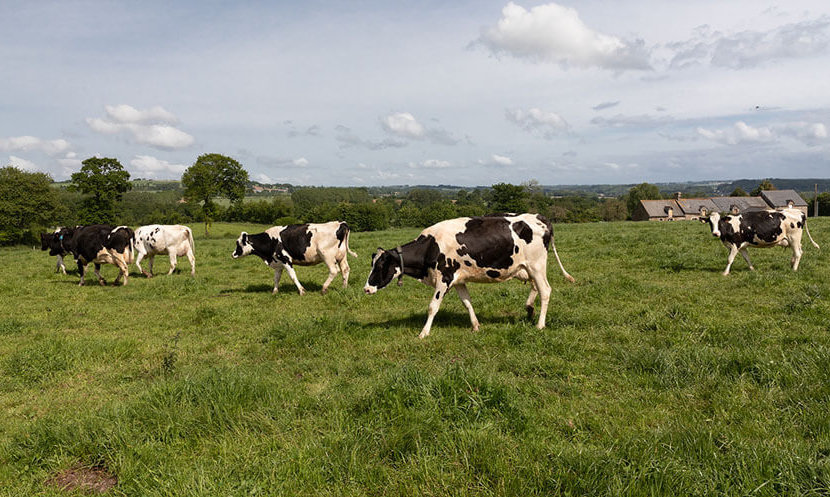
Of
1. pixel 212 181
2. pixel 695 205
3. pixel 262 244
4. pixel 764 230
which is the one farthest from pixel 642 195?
pixel 262 244

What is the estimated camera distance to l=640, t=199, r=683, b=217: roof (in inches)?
3826

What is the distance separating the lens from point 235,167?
60.4 meters

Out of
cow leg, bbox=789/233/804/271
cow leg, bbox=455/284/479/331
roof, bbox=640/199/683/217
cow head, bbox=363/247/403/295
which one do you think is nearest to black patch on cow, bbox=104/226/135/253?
cow head, bbox=363/247/403/295

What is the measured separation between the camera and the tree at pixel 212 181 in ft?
188

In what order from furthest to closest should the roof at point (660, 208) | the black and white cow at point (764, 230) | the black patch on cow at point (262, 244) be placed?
1. the roof at point (660, 208)
2. the black patch on cow at point (262, 244)
3. the black and white cow at point (764, 230)

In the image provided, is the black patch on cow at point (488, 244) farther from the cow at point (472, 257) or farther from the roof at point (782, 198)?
the roof at point (782, 198)

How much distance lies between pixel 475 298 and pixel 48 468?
811cm

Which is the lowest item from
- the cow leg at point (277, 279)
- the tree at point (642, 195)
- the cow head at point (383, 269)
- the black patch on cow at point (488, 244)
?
the cow leg at point (277, 279)

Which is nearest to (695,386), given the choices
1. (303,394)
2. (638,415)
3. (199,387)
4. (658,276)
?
(638,415)

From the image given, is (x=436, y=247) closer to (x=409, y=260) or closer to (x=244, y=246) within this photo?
(x=409, y=260)

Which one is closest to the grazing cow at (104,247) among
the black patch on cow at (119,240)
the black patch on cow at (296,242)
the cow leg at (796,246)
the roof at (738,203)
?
the black patch on cow at (119,240)

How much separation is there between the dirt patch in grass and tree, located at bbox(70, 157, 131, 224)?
2483 inches

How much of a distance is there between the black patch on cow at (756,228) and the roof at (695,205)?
98598 millimetres

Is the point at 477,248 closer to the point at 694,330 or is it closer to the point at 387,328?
the point at 387,328
